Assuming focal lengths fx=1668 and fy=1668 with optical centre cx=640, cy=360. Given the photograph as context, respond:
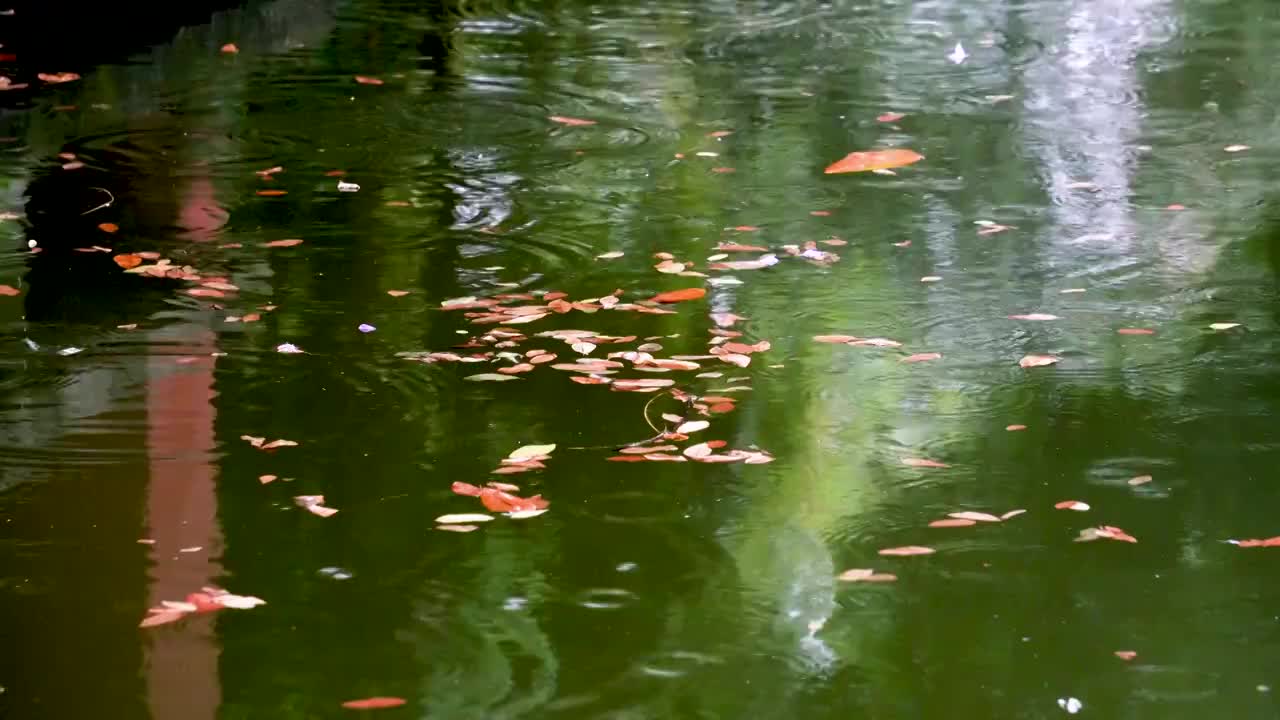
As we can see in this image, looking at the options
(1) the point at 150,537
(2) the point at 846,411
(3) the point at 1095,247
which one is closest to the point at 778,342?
(2) the point at 846,411

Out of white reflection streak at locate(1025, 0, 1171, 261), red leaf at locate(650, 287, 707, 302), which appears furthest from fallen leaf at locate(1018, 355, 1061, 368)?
red leaf at locate(650, 287, 707, 302)

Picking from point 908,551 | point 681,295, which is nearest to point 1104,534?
point 908,551

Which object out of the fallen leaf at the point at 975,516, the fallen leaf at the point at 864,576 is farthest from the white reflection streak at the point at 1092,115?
the fallen leaf at the point at 864,576

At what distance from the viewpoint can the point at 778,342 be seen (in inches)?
241

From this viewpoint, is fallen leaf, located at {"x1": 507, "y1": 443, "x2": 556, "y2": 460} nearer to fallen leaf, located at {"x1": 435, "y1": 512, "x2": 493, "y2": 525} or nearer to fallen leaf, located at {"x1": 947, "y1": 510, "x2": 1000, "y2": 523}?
fallen leaf, located at {"x1": 435, "y1": 512, "x2": 493, "y2": 525}

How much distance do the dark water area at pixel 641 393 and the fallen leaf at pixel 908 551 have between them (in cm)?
3

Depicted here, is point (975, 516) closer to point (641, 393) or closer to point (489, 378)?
point (641, 393)

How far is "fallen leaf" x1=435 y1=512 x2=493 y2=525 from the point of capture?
4680mm

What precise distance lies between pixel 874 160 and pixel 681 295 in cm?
232

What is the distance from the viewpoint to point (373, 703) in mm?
3779

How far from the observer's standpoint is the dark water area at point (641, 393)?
3988 millimetres

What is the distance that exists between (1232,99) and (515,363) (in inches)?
223

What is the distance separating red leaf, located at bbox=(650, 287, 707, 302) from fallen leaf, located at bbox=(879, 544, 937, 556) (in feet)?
7.42

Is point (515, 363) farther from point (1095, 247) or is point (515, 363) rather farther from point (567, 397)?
point (1095, 247)
